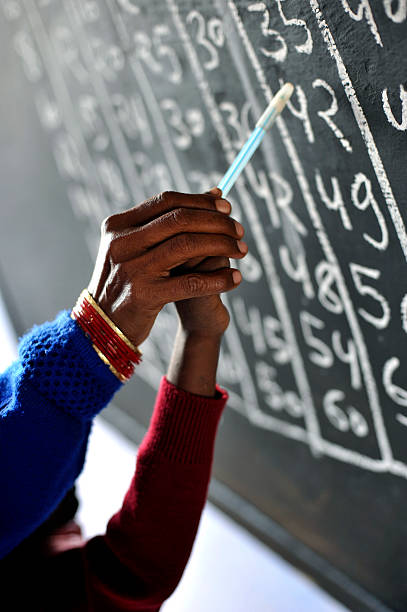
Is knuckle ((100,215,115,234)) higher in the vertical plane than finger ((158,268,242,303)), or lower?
higher

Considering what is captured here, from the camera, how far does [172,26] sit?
0.99m

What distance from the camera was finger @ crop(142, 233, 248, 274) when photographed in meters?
0.62

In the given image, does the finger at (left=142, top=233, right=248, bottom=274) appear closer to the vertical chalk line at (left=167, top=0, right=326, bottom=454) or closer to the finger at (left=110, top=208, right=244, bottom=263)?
the finger at (left=110, top=208, right=244, bottom=263)

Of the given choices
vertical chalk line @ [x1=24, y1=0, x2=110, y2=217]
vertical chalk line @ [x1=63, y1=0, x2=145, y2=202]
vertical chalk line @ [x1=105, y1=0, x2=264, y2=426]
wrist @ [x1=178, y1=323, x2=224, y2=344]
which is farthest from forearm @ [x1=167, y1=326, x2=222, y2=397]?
vertical chalk line @ [x1=24, y1=0, x2=110, y2=217]

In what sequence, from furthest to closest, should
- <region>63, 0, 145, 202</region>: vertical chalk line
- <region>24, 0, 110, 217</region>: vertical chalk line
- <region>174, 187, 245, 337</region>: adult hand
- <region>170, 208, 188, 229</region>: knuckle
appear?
<region>24, 0, 110, 217</region>: vertical chalk line < <region>63, 0, 145, 202</region>: vertical chalk line < <region>174, 187, 245, 337</region>: adult hand < <region>170, 208, 188, 229</region>: knuckle

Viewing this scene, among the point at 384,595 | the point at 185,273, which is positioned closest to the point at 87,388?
the point at 185,273

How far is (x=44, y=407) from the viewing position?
2.28ft

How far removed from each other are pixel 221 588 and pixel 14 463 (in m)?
0.85

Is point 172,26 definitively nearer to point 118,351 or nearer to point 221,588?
point 118,351

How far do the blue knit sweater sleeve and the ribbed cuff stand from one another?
0.36 ft

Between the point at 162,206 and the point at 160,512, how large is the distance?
0.38 meters

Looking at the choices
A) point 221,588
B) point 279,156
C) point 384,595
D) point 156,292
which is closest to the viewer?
point 156,292

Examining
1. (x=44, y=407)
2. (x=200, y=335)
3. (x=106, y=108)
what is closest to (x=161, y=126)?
(x=106, y=108)

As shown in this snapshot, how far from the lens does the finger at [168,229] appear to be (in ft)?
2.03
